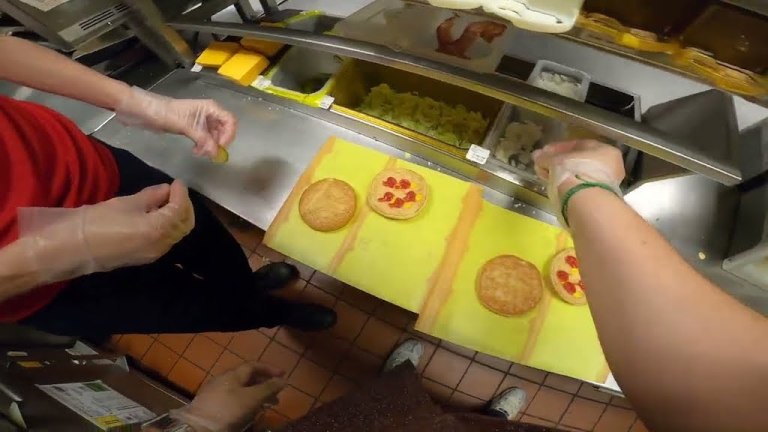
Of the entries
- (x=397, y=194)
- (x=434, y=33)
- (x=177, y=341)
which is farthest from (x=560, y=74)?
(x=177, y=341)

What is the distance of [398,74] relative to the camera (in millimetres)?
2092

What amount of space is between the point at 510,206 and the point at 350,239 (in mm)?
633

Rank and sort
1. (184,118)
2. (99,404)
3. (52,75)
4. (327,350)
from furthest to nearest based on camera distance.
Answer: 1. (327,350)
2. (99,404)
3. (184,118)
4. (52,75)

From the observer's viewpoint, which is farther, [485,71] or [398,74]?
[398,74]

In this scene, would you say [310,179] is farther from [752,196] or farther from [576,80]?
[752,196]

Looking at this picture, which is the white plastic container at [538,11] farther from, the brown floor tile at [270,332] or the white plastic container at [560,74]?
the brown floor tile at [270,332]

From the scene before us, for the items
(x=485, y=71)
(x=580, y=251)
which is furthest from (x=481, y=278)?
(x=580, y=251)

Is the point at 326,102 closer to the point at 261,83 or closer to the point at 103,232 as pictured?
the point at 261,83

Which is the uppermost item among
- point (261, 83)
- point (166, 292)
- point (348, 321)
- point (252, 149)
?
point (261, 83)

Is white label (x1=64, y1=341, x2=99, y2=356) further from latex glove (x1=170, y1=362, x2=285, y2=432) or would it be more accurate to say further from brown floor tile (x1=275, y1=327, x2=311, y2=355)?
brown floor tile (x1=275, y1=327, x2=311, y2=355)

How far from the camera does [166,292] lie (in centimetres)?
156

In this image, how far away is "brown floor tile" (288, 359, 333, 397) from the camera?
7.61 feet

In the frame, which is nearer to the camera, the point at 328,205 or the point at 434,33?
the point at 434,33

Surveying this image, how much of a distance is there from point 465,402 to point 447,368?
0.54 ft
